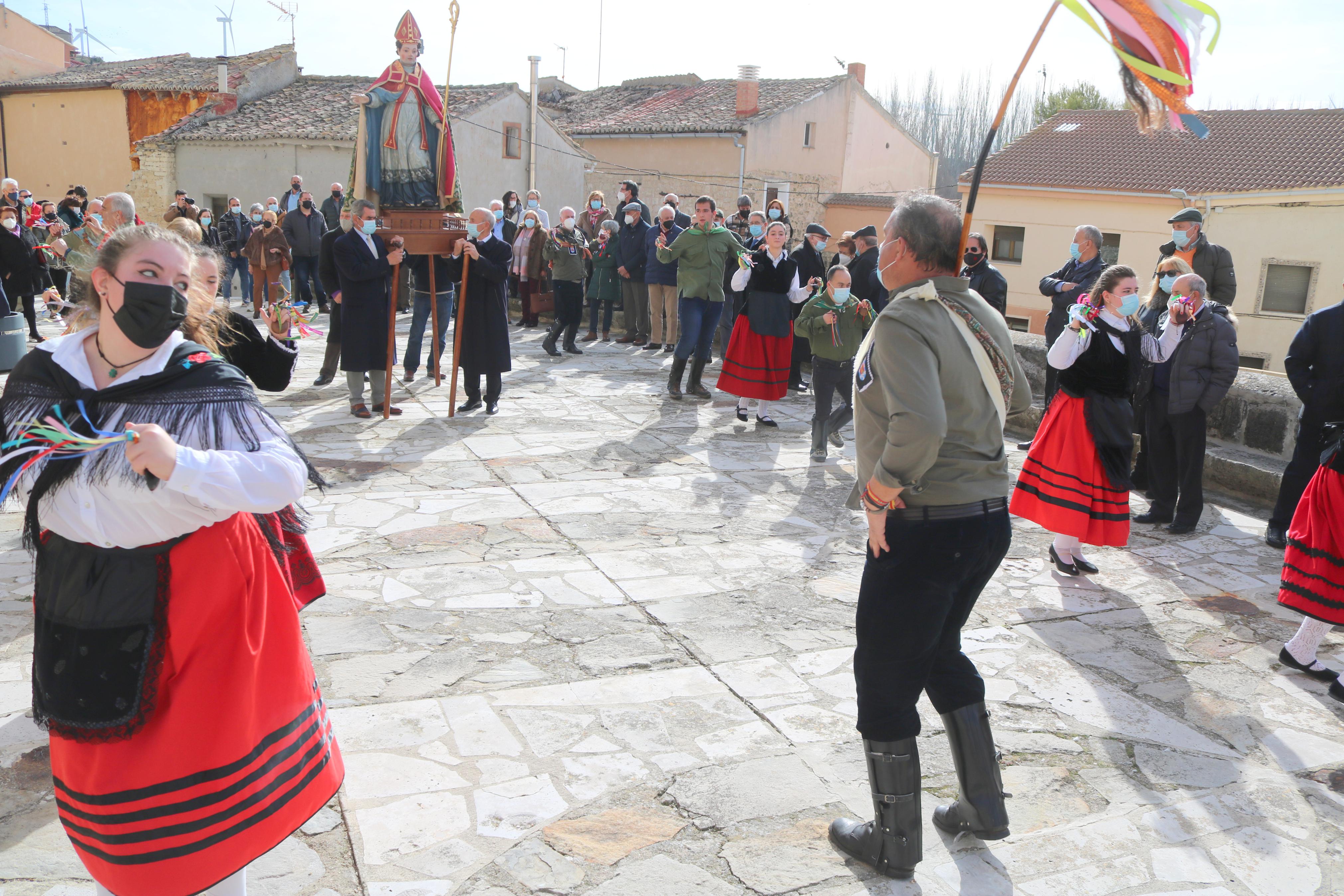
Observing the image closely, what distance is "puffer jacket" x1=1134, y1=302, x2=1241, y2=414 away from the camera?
20.6 ft

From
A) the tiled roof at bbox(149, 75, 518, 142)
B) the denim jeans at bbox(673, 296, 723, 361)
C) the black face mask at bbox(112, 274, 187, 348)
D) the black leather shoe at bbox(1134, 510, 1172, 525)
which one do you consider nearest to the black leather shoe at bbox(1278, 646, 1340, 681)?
the black leather shoe at bbox(1134, 510, 1172, 525)

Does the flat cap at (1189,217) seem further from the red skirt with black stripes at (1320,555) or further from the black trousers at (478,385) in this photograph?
the black trousers at (478,385)

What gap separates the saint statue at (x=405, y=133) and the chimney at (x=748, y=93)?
21.9 meters

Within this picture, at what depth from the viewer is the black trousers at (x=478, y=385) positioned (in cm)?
866

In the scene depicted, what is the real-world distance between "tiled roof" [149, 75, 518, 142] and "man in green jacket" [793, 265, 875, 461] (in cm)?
1950

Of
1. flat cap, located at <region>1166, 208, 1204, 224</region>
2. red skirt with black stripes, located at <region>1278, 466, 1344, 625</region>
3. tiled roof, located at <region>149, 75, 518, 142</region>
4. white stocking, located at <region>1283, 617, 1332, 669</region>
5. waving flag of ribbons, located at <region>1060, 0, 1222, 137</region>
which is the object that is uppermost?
tiled roof, located at <region>149, 75, 518, 142</region>

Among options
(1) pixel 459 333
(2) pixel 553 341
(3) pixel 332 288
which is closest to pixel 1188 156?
(2) pixel 553 341

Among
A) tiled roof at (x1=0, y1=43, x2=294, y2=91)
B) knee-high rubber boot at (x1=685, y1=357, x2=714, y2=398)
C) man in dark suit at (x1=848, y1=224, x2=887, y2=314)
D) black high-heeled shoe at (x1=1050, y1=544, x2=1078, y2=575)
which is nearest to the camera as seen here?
black high-heeled shoe at (x1=1050, y1=544, x2=1078, y2=575)

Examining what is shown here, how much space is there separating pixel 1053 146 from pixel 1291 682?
2680cm

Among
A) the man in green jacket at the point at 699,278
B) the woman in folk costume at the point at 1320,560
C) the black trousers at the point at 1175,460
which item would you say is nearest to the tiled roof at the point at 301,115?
the man in green jacket at the point at 699,278

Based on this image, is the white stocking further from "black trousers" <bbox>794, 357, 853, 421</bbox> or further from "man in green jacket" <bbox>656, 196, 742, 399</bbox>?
"man in green jacket" <bbox>656, 196, 742, 399</bbox>

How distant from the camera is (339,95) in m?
27.5

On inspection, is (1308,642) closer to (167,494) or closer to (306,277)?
(167,494)

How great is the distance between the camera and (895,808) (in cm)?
274
